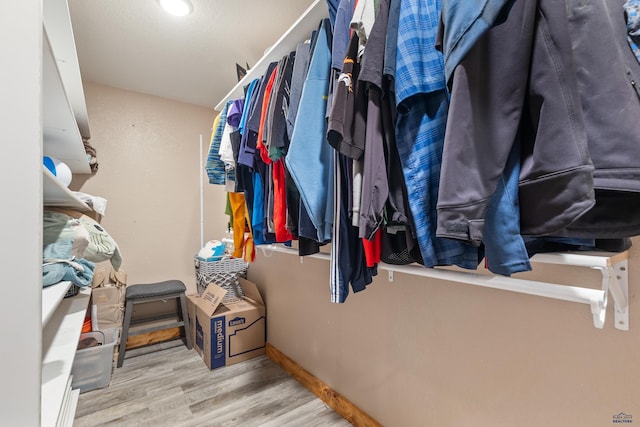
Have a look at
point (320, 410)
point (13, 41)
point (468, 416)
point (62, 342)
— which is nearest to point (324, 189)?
point (13, 41)

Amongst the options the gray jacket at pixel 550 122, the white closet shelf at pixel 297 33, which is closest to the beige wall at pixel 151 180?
the white closet shelf at pixel 297 33

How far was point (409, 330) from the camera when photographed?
1.19 metres

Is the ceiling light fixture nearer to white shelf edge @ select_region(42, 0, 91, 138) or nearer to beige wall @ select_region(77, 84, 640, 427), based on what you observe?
white shelf edge @ select_region(42, 0, 91, 138)

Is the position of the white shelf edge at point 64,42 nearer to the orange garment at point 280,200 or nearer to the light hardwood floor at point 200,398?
the orange garment at point 280,200

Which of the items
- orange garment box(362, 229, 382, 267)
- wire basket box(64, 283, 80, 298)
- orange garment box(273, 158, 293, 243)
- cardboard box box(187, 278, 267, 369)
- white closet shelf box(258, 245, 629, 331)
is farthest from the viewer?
cardboard box box(187, 278, 267, 369)

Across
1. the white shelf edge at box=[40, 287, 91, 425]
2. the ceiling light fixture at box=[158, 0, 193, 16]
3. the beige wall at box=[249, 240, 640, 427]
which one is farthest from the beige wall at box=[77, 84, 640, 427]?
the ceiling light fixture at box=[158, 0, 193, 16]

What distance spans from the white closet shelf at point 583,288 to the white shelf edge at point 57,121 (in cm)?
113

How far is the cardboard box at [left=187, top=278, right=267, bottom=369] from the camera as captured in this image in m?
1.91

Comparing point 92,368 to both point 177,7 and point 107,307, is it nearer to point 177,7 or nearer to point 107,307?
point 107,307

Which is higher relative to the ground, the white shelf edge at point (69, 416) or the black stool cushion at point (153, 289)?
the black stool cushion at point (153, 289)

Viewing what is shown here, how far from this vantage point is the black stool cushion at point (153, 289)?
2.11 meters

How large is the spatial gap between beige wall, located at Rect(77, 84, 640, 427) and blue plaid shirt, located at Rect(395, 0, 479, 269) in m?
0.46

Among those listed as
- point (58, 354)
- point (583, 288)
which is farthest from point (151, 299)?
point (583, 288)

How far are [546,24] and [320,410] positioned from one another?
1.82 meters
